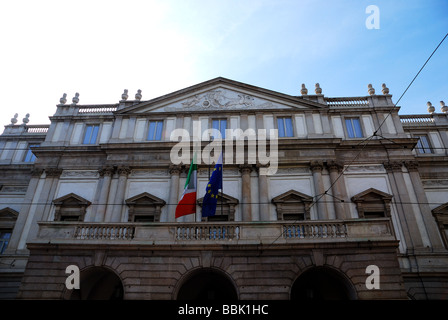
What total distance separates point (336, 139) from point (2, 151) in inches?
1008

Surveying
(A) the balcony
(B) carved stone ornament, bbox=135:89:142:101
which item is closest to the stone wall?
(A) the balcony

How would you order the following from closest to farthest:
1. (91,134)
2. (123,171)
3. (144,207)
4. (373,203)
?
(373,203), (144,207), (123,171), (91,134)

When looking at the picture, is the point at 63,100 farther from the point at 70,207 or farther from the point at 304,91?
the point at 304,91

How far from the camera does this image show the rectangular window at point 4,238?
22.6 metres

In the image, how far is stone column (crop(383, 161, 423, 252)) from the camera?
776 inches

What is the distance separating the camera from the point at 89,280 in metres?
16.3

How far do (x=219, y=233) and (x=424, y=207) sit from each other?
1345 centimetres

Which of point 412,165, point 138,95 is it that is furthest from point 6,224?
point 412,165

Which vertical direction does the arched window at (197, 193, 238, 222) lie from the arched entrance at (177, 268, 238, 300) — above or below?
above

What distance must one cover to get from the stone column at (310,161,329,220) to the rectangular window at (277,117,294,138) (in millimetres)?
3018

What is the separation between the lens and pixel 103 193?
72.3ft

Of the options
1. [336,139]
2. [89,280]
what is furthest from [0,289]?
[336,139]

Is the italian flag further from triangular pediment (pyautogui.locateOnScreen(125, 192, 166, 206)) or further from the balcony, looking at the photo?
triangular pediment (pyautogui.locateOnScreen(125, 192, 166, 206))
